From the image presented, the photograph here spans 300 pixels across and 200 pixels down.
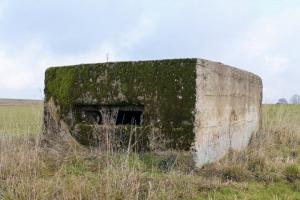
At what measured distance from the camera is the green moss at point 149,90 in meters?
5.20

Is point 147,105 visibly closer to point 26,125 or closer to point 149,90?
point 149,90

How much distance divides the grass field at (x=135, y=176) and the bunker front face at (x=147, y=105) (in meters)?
0.27

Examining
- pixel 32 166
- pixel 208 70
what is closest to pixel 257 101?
pixel 208 70

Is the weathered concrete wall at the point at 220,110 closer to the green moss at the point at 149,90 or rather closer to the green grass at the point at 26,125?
the green moss at the point at 149,90

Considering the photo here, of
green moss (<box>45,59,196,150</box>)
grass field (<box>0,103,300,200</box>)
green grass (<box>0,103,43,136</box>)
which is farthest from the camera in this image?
green grass (<box>0,103,43,136</box>)

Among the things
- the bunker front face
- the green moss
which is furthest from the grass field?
the green moss

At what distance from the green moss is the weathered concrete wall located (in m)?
0.16

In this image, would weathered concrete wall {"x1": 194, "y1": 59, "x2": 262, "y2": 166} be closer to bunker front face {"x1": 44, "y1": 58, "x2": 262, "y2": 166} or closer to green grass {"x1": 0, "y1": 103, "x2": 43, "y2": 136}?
bunker front face {"x1": 44, "y1": 58, "x2": 262, "y2": 166}

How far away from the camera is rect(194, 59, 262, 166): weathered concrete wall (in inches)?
208

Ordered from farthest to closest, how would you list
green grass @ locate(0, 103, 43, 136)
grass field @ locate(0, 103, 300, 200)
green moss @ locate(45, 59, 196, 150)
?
green grass @ locate(0, 103, 43, 136)
green moss @ locate(45, 59, 196, 150)
grass field @ locate(0, 103, 300, 200)

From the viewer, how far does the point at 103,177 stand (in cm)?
395

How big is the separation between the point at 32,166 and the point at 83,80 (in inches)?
73.0

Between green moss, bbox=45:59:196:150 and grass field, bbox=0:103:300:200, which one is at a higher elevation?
green moss, bbox=45:59:196:150

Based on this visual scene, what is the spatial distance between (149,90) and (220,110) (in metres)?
1.19
